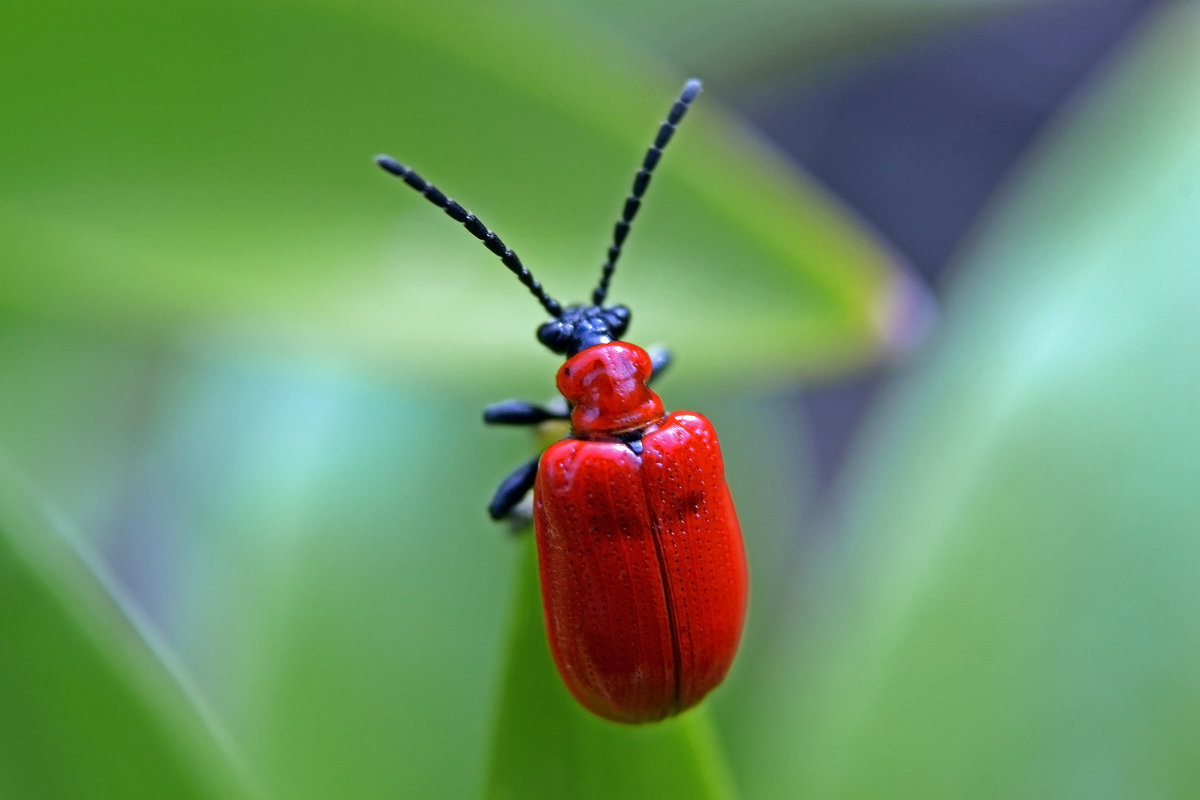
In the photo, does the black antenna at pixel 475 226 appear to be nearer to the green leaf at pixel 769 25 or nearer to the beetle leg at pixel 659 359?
the beetle leg at pixel 659 359

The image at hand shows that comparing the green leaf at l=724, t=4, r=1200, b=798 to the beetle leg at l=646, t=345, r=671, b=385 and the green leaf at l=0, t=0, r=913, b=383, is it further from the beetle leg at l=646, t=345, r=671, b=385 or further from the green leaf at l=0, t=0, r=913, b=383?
the beetle leg at l=646, t=345, r=671, b=385

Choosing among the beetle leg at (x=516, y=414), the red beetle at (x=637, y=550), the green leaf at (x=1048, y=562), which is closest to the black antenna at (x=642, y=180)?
the red beetle at (x=637, y=550)

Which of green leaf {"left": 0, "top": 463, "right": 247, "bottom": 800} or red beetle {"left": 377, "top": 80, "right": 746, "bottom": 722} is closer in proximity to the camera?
green leaf {"left": 0, "top": 463, "right": 247, "bottom": 800}

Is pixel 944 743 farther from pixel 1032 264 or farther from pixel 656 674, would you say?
pixel 1032 264

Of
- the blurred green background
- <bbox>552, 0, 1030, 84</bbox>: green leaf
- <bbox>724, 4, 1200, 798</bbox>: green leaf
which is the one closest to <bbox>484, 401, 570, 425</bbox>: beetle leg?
the blurred green background

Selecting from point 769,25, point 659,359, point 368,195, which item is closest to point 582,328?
point 659,359

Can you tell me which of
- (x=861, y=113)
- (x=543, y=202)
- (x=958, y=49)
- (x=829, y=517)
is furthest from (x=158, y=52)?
(x=958, y=49)
